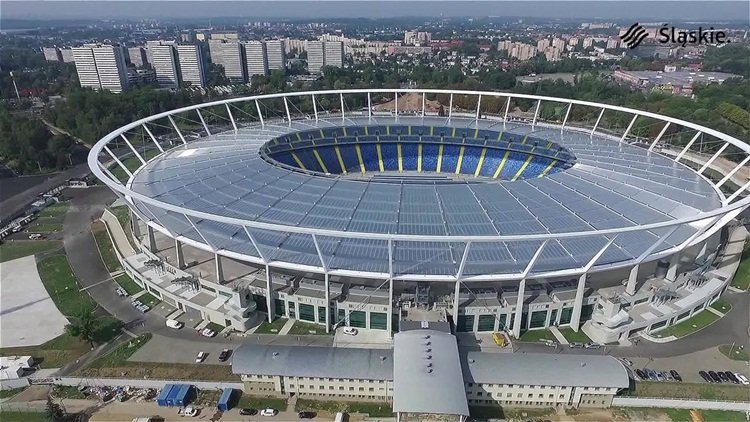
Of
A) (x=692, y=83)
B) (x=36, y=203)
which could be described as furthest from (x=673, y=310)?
(x=692, y=83)

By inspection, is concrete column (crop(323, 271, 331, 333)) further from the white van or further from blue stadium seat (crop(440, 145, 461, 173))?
blue stadium seat (crop(440, 145, 461, 173))

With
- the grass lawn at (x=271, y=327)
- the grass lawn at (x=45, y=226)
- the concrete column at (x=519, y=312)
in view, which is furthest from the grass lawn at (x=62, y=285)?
the concrete column at (x=519, y=312)

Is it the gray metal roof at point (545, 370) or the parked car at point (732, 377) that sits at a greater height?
the gray metal roof at point (545, 370)

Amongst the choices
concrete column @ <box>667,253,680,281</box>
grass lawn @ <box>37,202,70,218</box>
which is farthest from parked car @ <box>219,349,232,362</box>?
grass lawn @ <box>37,202,70,218</box>

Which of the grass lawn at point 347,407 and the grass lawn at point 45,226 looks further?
the grass lawn at point 45,226

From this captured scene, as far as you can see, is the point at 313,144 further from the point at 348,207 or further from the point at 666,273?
the point at 666,273

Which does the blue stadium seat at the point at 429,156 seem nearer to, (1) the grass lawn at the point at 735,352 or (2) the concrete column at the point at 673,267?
(2) the concrete column at the point at 673,267
